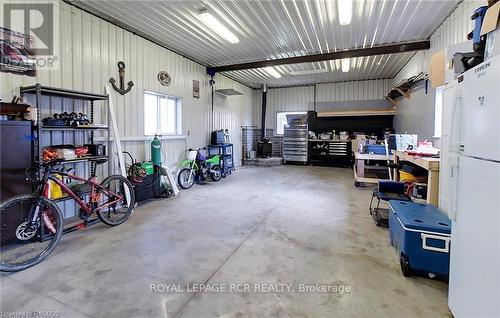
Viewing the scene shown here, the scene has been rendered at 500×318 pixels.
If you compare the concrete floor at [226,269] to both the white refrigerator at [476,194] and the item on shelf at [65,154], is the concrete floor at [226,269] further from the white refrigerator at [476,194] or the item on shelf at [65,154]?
the item on shelf at [65,154]

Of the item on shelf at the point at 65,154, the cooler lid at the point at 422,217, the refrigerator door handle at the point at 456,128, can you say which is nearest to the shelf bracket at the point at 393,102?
the cooler lid at the point at 422,217

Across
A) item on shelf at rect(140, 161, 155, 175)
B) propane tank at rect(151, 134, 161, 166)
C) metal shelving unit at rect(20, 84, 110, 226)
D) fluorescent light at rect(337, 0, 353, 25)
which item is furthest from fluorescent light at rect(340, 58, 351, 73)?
metal shelving unit at rect(20, 84, 110, 226)

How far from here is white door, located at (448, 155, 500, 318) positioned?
1.18 metres

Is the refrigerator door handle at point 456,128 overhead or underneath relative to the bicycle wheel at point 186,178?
overhead

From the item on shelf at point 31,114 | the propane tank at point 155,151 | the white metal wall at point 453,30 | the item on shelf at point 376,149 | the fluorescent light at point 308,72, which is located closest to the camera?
the item on shelf at point 31,114

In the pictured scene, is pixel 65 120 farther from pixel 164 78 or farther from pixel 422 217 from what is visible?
pixel 422 217

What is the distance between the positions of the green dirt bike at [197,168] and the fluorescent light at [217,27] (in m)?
2.65

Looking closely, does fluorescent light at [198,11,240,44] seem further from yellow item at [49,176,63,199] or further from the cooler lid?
the cooler lid

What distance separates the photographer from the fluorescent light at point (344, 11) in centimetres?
356

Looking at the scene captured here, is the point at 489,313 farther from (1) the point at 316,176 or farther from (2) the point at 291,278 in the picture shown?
(1) the point at 316,176

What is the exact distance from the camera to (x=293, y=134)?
9.78 meters

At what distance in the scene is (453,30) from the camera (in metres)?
4.01

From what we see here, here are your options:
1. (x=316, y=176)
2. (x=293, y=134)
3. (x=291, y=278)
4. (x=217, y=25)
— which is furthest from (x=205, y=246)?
(x=293, y=134)

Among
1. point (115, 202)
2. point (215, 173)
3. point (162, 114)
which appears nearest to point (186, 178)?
point (215, 173)
